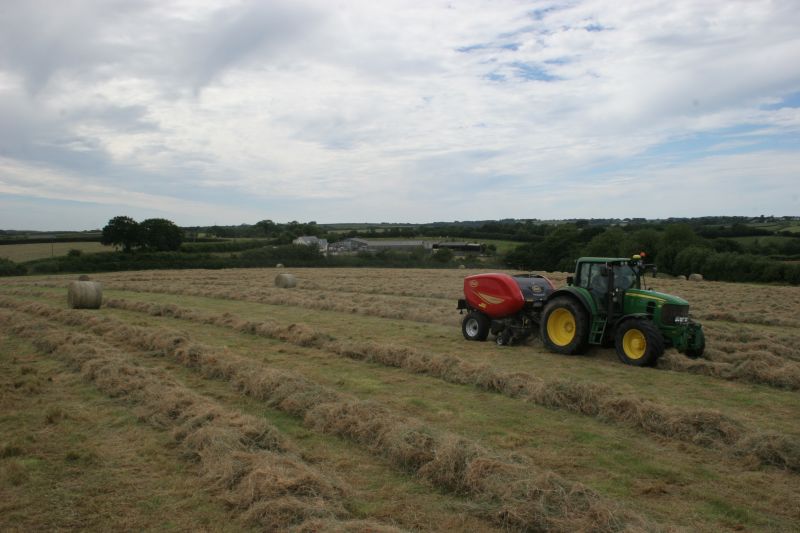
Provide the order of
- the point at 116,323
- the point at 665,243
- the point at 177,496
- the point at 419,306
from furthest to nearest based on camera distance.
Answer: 1. the point at 665,243
2. the point at 419,306
3. the point at 116,323
4. the point at 177,496

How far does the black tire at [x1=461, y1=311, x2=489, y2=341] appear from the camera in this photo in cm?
1318

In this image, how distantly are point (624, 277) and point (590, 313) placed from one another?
0.96 meters

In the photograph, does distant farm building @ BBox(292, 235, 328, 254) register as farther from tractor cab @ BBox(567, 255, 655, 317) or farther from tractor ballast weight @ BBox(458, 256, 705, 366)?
tractor cab @ BBox(567, 255, 655, 317)

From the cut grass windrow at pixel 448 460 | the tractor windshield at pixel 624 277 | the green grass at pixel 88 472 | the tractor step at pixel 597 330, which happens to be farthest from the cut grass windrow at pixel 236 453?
the tractor windshield at pixel 624 277

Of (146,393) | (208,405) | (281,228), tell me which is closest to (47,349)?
(146,393)

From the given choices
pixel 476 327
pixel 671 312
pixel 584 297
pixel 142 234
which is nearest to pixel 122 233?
pixel 142 234

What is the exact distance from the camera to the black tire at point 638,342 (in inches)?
404

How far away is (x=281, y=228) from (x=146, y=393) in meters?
78.9

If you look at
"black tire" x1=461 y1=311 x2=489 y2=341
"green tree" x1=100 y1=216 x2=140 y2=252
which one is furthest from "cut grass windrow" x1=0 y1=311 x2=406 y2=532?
"green tree" x1=100 y1=216 x2=140 y2=252

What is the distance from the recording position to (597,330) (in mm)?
11320

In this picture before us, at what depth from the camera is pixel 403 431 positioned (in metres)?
6.25

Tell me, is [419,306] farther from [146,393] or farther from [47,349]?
[146,393]

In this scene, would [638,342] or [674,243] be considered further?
[674,243]

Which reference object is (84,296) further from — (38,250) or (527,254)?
(38,250)
